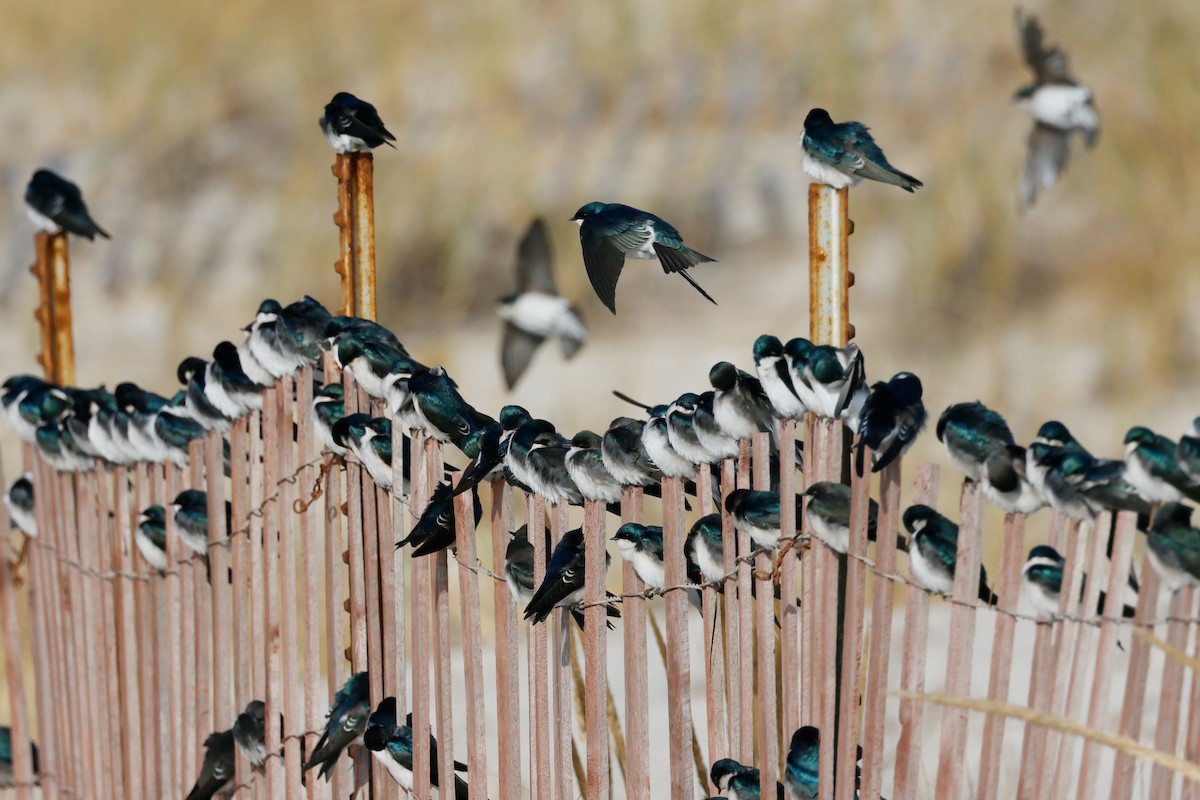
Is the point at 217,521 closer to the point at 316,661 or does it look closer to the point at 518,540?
the point at 316,661

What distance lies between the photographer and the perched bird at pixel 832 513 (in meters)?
2.34

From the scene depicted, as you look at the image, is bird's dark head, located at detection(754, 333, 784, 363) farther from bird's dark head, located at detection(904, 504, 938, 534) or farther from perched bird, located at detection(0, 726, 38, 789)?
perched bird, located at detection(0, 726, 38, 789)

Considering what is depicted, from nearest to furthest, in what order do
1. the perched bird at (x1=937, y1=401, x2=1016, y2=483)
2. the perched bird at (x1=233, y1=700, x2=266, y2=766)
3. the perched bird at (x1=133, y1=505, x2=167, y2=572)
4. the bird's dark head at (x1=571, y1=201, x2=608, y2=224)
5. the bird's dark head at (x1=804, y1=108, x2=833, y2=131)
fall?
the perched bird at (x1=937, y1=401, x2=1016, y2=483), the bird's dark head at (x1=804, y1=108, x2=833, y2=131), the bird's dark head at (x1=571, y1=201, x2=608, y2=224), the perched bird at (x1=233, y1=700, x2=266, y2=766), the perched bird at (x1=133, y1=505, x2=167, y2=572)

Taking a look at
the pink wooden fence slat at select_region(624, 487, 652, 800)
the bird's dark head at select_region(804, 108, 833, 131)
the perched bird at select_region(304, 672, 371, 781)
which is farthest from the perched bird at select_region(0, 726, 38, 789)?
the bird's dark head at select_region(804, 108, 833, 131)

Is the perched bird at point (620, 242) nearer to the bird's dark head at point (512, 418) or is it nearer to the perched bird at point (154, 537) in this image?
the bird's dark head at point (512, 418)

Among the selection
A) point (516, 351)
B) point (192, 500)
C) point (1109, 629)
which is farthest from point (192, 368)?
point (516, 351)

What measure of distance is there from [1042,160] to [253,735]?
7696mm

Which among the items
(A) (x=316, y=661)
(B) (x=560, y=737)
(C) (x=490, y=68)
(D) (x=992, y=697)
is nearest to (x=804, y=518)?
(D) (x=992, y=697)

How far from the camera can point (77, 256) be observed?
36.4 feet

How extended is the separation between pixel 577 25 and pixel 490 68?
0.70 meters

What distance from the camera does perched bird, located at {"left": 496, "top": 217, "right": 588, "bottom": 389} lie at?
29.3ft

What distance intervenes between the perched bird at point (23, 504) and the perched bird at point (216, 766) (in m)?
1.17

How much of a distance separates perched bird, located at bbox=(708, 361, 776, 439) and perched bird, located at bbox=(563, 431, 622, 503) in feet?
0.84

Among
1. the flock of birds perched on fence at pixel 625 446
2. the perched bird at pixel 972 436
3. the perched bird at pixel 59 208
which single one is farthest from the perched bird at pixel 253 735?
the perched bird at pixel 59 208
